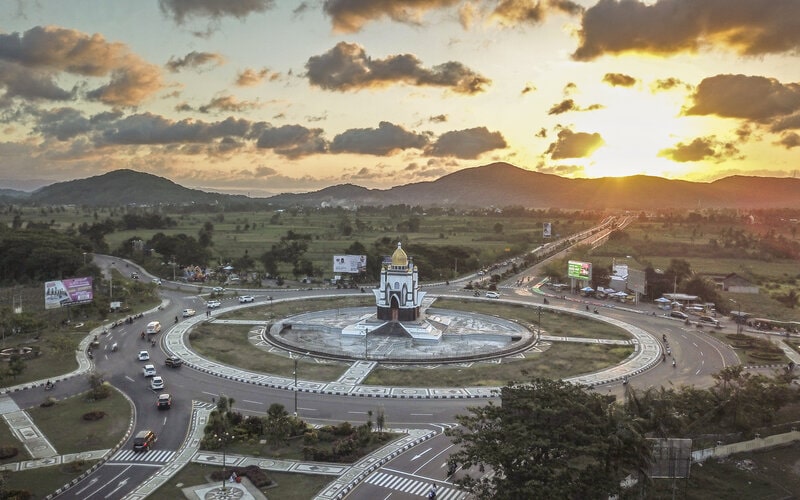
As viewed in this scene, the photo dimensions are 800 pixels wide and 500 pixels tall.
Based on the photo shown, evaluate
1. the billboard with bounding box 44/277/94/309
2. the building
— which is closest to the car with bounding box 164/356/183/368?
the billboard with bounding box 44/277/94/309

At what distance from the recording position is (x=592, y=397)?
86.4 feet

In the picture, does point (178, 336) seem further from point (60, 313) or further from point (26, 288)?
point (26, 288)

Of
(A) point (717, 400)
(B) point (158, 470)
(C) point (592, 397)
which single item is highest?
(C) point (592, 397)

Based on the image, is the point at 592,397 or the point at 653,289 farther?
the point at 653,289

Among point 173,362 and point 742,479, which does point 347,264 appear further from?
Answer: point 742,479

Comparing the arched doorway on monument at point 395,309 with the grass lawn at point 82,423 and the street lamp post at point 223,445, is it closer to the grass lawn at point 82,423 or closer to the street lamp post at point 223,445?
the grass lawn at point 82,423

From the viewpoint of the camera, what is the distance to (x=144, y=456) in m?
31.5

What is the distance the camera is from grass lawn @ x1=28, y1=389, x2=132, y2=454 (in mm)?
33188

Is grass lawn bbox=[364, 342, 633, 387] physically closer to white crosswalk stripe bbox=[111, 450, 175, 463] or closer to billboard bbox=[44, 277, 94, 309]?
white crosswalk stripe bbox=[111, 450, 175, 463]

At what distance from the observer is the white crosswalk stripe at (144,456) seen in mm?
31078

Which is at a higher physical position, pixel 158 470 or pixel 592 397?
pixel 592 397

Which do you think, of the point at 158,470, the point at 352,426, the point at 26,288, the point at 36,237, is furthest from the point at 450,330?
the point at 36,237

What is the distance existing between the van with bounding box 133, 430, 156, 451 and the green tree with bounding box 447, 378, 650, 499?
18688mm

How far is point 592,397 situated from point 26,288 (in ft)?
271
